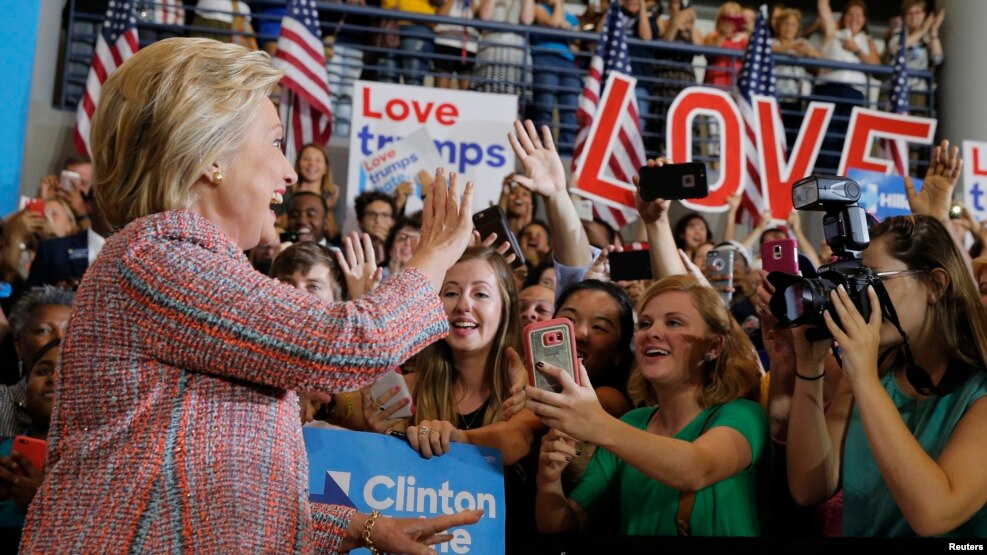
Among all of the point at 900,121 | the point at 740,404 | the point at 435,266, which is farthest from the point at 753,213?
the point at 435,266

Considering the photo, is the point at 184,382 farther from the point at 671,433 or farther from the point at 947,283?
the point at 947,283

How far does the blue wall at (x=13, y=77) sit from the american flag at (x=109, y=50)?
1060 millimetres

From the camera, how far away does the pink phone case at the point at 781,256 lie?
2.51 m

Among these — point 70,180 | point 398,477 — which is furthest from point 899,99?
point 398,477

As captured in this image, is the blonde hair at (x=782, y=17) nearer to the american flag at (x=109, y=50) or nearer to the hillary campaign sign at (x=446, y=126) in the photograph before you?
the hillary campaign sign at (x=446, y=126)

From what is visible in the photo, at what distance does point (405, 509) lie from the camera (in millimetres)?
2189

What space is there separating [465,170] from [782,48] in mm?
4097

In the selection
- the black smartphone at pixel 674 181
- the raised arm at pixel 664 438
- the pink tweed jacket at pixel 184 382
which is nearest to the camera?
the pink tweed jacket at pixel 184 382

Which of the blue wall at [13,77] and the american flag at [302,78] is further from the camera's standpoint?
the american flag at [302,78]

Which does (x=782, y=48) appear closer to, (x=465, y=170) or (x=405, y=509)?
(x=465, y=170)

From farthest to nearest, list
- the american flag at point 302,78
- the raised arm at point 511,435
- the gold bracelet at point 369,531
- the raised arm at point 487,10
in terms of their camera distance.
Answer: the raised arm at point 487,10 < the american flag at point 302,78 < the raised arm at point 511,435 < the gold bracelet at point 369,531

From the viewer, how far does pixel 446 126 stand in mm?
6172

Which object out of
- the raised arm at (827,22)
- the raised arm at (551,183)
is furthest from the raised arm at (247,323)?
the raised arm at (827,22)

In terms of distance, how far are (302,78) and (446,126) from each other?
121cm
